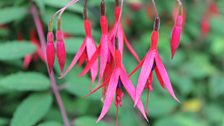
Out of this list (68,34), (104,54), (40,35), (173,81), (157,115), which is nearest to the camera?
(104,54)

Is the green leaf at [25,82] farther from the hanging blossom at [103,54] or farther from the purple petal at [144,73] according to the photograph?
the purple petal at [144,73]

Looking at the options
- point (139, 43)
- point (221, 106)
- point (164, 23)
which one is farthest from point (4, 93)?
point (221, 106)

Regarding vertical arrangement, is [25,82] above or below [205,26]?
above

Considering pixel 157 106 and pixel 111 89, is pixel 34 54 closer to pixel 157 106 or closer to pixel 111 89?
pixel 157 106

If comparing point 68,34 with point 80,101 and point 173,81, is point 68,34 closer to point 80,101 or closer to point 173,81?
point 80,101

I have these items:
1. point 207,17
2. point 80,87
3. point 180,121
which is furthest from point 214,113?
point 80,87

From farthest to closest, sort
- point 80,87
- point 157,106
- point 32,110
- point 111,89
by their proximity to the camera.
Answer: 1. point 157,106
2. point 80,87
3. point 32,110
4. point 111,89

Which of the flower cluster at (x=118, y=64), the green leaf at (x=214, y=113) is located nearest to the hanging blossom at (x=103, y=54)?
the flower cluster at (x=118, y=64)

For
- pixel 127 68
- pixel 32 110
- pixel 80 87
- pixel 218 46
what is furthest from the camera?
pixel 218 46
